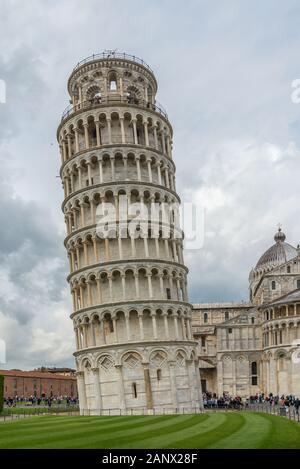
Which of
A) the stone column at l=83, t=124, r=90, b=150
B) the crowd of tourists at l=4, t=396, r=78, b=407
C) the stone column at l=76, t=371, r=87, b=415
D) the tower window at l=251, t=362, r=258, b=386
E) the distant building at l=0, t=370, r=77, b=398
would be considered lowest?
the distant building at l=0, t=370, r=77, b=398

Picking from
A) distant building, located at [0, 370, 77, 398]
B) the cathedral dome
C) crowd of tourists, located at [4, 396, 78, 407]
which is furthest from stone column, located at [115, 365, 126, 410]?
distant building, located at [0, 370, 77, 398]

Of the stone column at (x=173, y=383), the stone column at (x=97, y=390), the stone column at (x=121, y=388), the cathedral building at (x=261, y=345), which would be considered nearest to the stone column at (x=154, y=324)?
the stone column at (x=173, y=383)

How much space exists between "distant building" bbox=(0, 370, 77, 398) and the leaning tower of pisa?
6894 centimetres

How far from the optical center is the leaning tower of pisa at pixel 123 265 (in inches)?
1770

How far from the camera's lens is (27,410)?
49375 mm

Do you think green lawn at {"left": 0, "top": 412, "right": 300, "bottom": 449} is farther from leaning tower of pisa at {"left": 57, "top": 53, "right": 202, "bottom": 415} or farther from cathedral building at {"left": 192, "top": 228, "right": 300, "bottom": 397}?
cathedral building at {"left": 192, "top": 228, "right": 300, "bottom": 397}

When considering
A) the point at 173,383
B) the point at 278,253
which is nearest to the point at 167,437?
the point at 173,383

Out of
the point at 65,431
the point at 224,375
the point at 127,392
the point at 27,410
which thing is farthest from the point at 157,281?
the point at 224,375

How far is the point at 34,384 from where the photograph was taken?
12119cm

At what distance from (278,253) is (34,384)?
65.3 metres

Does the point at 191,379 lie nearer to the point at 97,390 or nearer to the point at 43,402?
the point at 97,390

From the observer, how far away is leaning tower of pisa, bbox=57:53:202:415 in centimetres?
4497

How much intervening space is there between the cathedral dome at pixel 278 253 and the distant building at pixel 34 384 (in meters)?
53.9
